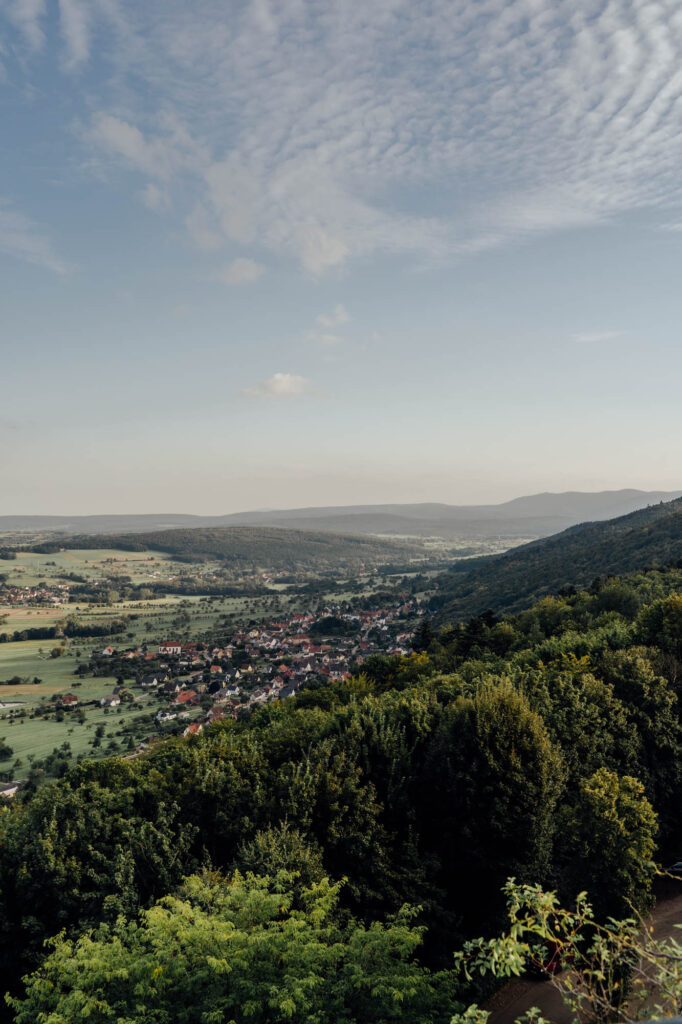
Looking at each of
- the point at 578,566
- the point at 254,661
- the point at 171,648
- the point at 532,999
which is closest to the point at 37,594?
the point at 171,648

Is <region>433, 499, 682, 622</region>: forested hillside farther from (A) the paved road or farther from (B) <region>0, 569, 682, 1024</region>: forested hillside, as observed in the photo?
(A) the paved road

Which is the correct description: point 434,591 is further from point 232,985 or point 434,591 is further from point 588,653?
point 232,985

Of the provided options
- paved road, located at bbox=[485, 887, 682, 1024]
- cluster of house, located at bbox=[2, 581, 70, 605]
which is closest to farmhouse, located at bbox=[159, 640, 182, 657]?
cluster of house, located at bbox=[2, 581, 70, 605]

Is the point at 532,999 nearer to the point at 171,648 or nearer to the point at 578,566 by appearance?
the point at 578,566

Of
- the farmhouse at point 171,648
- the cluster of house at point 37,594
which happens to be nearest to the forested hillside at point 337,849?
the farmhouse at point 171,648

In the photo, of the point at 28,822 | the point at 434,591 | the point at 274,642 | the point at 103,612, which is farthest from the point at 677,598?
the point at 103,612

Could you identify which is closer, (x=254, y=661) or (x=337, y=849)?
(x=337, y=849)
